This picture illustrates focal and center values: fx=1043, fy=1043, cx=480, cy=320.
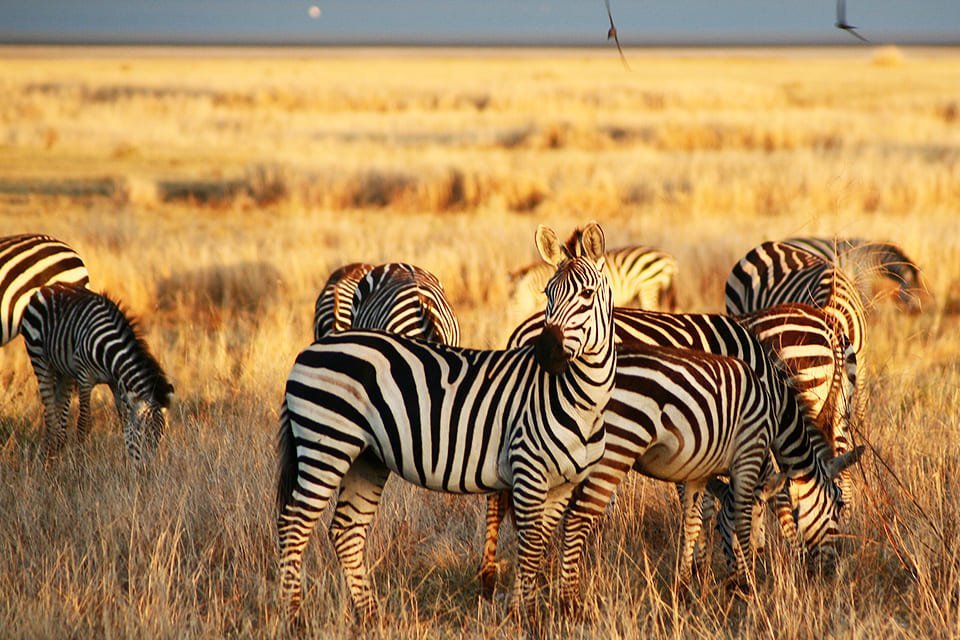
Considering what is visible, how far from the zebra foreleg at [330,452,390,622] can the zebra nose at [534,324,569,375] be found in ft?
4.66

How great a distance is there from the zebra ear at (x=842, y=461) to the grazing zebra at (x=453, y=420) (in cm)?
141

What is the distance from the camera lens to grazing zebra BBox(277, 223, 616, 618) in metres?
5.32

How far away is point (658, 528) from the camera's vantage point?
7.20 meters

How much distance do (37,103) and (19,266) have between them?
115 ft

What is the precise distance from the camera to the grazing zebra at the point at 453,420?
17.4ft

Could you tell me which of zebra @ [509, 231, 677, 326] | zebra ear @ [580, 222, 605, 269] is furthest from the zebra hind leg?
zebra @ [509, 231, 677, 326]

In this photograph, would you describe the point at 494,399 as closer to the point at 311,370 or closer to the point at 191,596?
the point at 311,370

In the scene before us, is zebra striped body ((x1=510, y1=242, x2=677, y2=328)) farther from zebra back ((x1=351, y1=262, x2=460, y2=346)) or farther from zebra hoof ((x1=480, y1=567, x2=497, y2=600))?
zebra hoof ((x1=480, y1=567, x2=497, y2=600))

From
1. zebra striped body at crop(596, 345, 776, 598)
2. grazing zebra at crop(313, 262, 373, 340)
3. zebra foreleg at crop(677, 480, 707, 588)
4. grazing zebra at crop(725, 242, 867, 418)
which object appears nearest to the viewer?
zebra striped body at crop(596, 345, 776, 598)

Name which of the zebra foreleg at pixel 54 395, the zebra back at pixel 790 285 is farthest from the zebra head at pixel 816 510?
the zebra foreleg at pixel 54 395

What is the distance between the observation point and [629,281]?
44.0ft

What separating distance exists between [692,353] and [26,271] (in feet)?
23.6

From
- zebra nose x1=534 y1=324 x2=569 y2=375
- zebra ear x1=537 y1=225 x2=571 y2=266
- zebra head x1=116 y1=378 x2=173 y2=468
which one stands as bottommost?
zebra head x1=116 y1=378 x2=173 y2=468

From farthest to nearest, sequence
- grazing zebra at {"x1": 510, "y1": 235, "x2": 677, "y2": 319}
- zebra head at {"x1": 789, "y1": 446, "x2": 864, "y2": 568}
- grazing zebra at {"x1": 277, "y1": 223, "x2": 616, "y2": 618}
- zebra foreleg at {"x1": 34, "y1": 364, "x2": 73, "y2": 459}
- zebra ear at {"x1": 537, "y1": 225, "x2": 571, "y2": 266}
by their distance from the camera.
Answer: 1. grazing zebra at {"x1": 510, "y1": 235, "x2": 677, "y2": 319}
2. zebra foreleg at {"x1": 34, "y1": 364, "x2": 73, "y2": 459}
3. zebra head at {"x1": 789, "y1": 446, "x2": 864, "y2": 568}
4. zebra ear at {"x1": 537, "y1": 225, "x2": 571, "y2": 266}
5. grazing zebra at {"x1": 277, "y1": 223, "x2": 616, "y2": 618}
